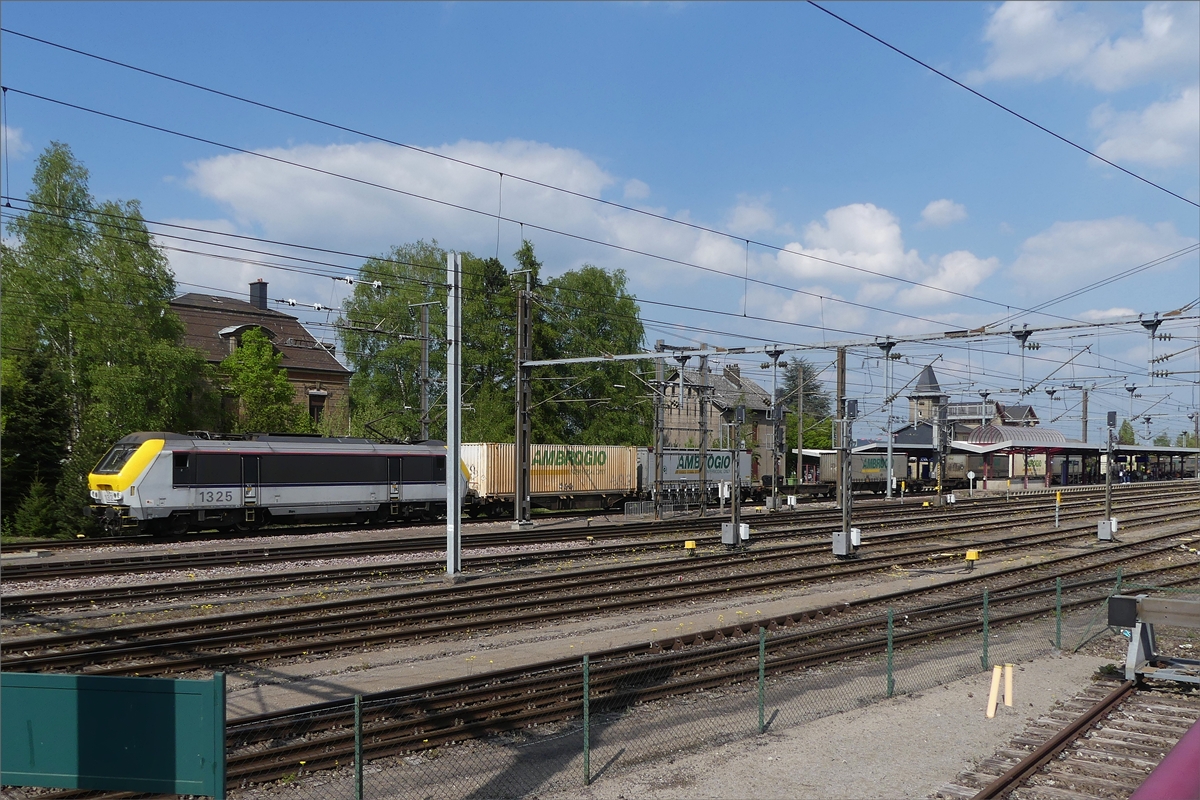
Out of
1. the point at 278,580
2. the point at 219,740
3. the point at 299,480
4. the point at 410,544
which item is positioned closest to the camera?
the point at 219,740

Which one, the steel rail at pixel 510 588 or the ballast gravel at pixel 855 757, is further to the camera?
the steel rail at pixel 510 588

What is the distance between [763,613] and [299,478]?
1929cm

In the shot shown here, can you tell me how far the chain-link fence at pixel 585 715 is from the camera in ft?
30.8

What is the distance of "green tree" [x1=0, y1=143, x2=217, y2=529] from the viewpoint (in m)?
36.6

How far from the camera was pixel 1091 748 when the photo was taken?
10664 millimetres

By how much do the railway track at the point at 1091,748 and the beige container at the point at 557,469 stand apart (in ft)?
96.8

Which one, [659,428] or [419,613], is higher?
[659,428]

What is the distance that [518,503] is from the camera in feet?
115

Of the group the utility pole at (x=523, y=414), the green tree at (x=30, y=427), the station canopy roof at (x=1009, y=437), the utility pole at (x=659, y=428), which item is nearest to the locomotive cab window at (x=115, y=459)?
the green tree at (x=30, y=427)

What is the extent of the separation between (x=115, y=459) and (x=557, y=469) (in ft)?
62.7

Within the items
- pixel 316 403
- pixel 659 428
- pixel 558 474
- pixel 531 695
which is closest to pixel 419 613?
pixel 531 695

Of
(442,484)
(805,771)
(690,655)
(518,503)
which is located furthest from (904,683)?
(442,484)

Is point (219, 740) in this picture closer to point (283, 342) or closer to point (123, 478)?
point (123, 478)

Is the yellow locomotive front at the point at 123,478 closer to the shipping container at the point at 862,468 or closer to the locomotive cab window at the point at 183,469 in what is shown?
the locomotive cab window at the point at 183,469
